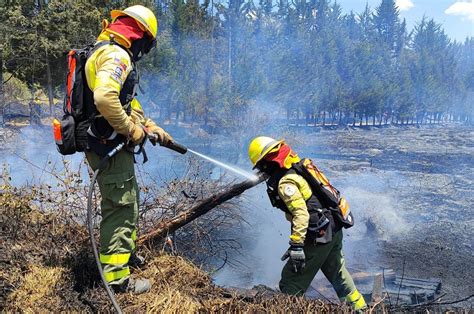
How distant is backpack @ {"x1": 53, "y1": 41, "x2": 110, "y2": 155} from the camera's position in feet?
9.02

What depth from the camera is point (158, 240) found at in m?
3.50

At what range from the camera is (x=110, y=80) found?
257 centimetres

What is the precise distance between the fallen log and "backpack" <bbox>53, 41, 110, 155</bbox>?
1015 millimetres

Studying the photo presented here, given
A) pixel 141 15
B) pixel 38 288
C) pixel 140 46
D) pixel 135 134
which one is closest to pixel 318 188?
pixel 135 134

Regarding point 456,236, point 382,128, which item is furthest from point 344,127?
point 456,236

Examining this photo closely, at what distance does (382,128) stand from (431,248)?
3806 centimetres

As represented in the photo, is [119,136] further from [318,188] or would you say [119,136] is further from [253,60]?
[253,60]

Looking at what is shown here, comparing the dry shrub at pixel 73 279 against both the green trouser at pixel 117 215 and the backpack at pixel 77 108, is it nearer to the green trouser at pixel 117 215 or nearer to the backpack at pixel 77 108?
the green trouser at pixel 117 215

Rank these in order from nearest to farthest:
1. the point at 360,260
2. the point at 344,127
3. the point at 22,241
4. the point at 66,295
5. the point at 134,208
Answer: the point at 66,295 → the point at 134,208 → the point at 22,241 → the point at 360,260 → the point at 344,127

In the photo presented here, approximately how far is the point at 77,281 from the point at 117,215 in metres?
0.54

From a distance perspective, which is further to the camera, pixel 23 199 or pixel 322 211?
pixel 23 199

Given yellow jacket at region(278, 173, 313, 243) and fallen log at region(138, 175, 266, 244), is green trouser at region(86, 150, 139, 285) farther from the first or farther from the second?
yellow jacket at region(278, 173, 313, 243)

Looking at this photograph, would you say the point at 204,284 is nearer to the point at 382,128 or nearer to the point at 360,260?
the point at 360,260

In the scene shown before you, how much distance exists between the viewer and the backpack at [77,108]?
2.75 meters
